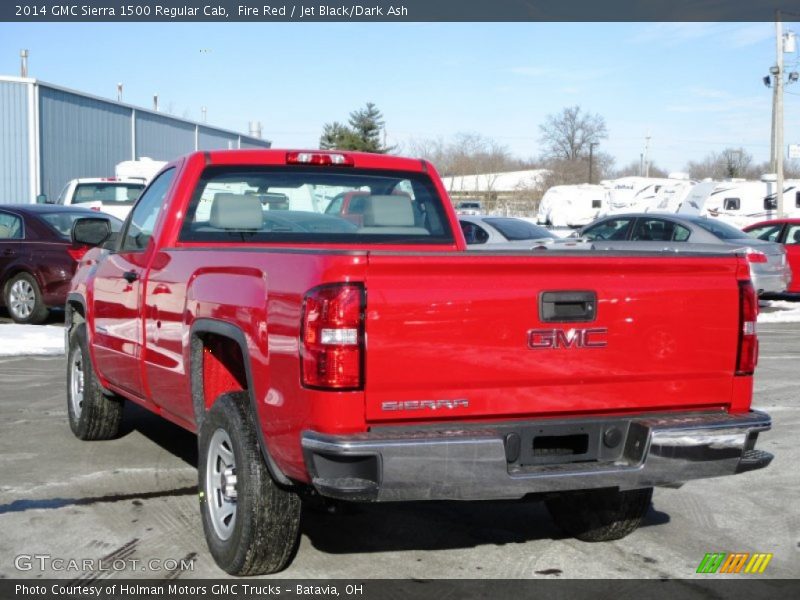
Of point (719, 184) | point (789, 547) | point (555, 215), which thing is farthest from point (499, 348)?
point (555, 215)

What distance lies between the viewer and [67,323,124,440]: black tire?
7086 millimetres

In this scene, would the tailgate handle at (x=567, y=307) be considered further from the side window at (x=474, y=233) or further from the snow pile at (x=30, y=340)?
the side window at (x=474, y=233)

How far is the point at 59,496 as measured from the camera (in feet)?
19.2

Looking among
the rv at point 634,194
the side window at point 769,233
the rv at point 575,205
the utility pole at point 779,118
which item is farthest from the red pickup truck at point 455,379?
the rv at point 575,205

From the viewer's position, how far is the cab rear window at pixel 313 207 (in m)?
5.69

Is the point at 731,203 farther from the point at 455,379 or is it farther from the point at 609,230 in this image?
the point at 455,379

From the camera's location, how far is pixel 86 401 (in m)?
7.19

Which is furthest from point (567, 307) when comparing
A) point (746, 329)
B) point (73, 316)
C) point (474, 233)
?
point (474, 233)

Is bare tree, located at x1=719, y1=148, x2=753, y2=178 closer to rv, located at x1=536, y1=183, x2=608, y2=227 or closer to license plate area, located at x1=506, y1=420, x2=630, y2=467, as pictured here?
rv, located at x1=536, y1=183, x2=608, y2=227

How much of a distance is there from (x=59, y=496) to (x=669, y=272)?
3.66 metres

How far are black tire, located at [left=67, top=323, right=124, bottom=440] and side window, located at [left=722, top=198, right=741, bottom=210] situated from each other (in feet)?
92.0

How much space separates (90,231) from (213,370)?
2.30 m

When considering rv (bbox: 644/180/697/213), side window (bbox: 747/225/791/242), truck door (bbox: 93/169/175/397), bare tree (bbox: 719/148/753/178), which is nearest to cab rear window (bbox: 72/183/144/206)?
side window (bbox: 747/225/791/242)

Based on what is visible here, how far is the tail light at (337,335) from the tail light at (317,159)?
2422 mm
